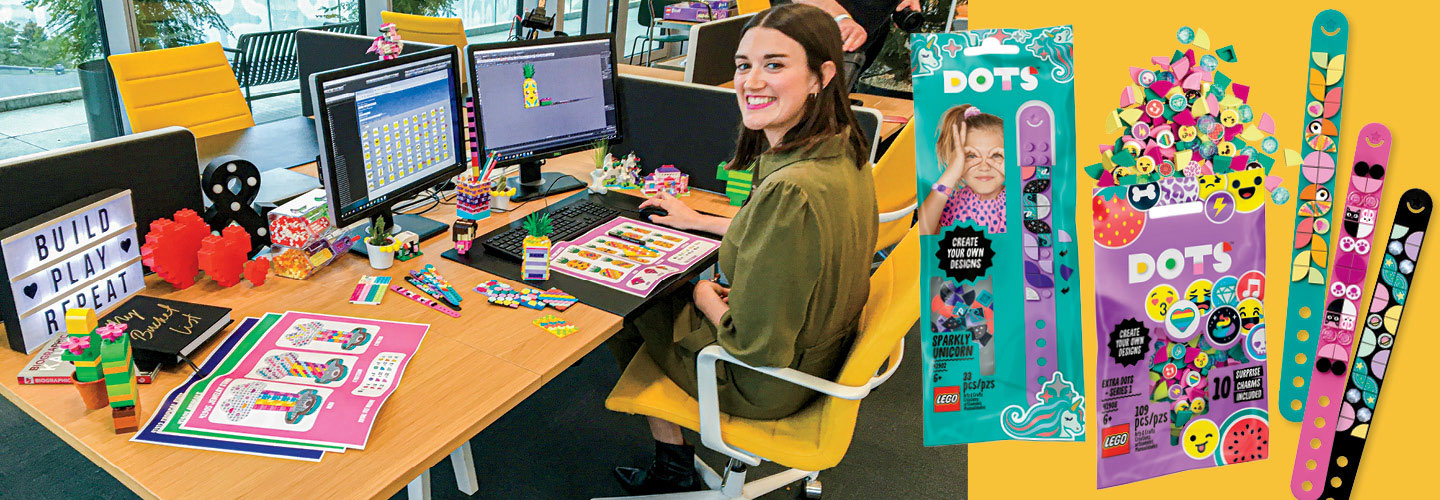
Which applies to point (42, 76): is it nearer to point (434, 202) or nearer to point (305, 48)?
point (305, 48)

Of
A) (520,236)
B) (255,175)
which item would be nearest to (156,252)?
(255,175)

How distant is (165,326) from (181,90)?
7.30 ft

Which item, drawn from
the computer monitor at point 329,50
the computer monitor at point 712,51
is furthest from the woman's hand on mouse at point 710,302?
the computer monitor at point 329,50

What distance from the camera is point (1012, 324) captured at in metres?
1.56

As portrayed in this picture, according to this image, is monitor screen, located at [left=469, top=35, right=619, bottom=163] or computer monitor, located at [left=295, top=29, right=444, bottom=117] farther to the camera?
computer monitor, located at [left=295, top=29, right=444, bottom=117]

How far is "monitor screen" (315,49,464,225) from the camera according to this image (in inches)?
71.9

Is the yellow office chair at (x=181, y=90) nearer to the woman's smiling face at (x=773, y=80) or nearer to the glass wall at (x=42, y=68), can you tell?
the glass wall at (x=42, y=68)

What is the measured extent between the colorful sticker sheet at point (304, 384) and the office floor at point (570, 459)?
807 millimetres

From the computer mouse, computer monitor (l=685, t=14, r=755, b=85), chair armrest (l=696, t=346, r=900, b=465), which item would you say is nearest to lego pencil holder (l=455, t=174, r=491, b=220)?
the computer mouse

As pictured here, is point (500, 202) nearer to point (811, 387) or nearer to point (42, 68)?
point (811, 387)

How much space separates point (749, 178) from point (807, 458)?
37.9 inches

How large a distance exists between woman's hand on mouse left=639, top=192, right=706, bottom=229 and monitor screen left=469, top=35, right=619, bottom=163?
374 millimetres

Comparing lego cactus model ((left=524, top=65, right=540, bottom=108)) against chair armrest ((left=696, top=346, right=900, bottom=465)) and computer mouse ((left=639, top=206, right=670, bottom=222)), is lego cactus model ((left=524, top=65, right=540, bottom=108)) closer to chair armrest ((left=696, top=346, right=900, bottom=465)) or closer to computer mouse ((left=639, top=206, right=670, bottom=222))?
computer mouse ((left=639, top=206, right=670, bottom=222))

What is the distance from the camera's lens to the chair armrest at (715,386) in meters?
1.65
